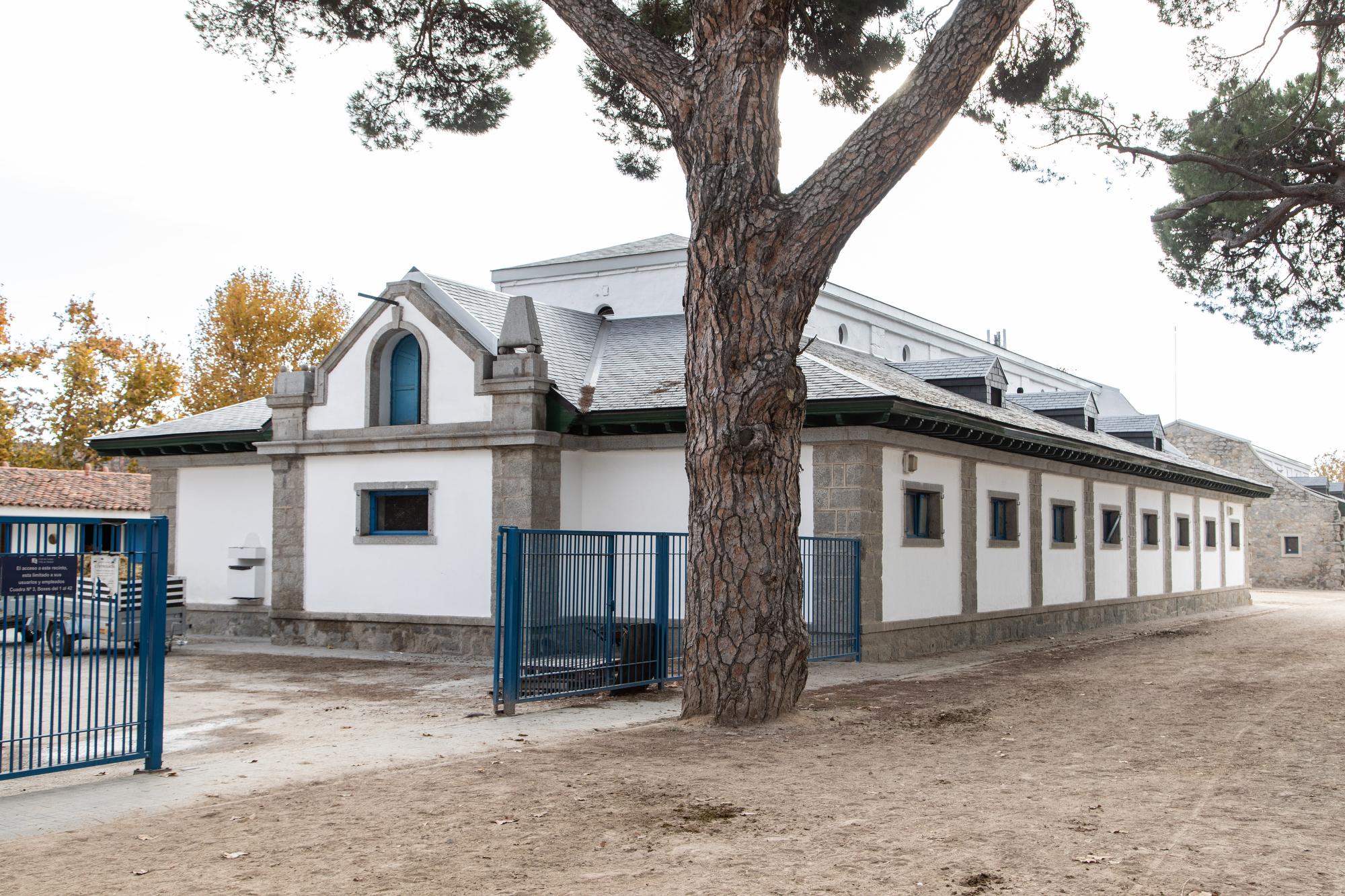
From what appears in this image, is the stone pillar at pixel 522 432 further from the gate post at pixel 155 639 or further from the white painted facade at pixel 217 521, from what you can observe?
the gate post at pixel 155 639

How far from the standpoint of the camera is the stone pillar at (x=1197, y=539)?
3347 centimetres

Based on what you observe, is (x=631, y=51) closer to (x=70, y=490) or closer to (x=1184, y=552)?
(x=1184, y=552)

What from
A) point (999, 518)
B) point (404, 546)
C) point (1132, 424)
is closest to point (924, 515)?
point (999, 518)

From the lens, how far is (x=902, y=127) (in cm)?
1133

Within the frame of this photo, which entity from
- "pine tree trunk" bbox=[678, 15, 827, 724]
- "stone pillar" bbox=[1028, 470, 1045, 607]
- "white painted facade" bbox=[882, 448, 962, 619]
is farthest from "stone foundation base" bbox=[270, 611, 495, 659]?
"stone pillar" bbox=[1028, 470, 1045, 607]

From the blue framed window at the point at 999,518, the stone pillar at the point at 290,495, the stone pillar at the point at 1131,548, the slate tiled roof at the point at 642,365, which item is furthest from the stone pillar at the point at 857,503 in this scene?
the stone pillar at the point at 1131,548

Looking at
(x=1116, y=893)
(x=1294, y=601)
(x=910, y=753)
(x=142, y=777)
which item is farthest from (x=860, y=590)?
(x=1294, y=601)

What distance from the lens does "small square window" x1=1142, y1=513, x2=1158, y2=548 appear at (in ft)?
98.3

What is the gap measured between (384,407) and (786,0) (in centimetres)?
1079

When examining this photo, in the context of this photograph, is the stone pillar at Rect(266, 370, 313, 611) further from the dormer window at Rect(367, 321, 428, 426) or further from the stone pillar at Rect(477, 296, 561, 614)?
the stone pillar at Rect(477, 296, 561, 614)

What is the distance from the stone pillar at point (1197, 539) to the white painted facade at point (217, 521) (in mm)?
23806

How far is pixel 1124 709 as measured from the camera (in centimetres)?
1257

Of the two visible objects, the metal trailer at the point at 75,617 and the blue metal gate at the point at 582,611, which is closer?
the metal trailer at the point at 75,617

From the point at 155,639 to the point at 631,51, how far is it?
6954 millimetres
